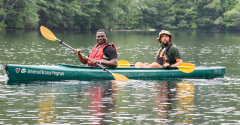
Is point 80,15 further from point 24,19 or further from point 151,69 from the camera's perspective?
point 151,69

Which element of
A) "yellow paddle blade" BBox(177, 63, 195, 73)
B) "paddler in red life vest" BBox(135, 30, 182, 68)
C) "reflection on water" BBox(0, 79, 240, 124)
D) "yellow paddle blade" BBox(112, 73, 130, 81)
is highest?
"paddler in red life vest" BBox(135, 30, 182, 68)

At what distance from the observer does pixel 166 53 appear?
11133 millimetres

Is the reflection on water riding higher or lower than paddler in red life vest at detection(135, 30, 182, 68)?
lower

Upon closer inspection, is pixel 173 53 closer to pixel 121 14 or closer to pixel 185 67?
pixel 185 67

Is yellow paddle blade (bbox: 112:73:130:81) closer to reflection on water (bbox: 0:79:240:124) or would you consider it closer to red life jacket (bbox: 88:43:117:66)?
reflection on water (bbox: 0:79:240:124)

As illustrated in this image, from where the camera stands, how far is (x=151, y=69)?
37.2 ft

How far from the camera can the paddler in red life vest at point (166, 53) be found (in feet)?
36.0

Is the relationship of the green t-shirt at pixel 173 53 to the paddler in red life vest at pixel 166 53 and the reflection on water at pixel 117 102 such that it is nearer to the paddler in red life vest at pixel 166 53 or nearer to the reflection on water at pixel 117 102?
the paddler in red life vest at pixel 166 53

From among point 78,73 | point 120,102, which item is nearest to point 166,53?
point 78,73

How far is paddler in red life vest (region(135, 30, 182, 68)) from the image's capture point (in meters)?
11.0

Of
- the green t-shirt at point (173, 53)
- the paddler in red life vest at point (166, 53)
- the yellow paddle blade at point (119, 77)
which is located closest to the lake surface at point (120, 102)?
the yellow paddle blade at point (119, 77)

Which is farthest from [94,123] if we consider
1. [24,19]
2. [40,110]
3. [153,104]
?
[24,19]

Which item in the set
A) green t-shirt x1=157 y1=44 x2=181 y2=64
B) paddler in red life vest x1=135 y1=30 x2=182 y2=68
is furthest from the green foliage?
green t-shirt x1=157 y1=44 x2=181 y2=64

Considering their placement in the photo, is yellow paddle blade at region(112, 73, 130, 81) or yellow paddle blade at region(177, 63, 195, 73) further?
yellow paddle blade at region(177, 63, 195, 73)
